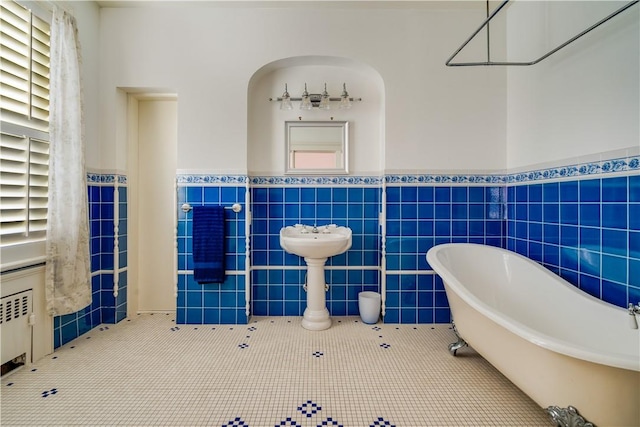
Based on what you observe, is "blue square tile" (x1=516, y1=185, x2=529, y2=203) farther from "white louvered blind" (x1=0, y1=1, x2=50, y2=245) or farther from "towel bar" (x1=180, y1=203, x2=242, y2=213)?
"white louvered blind" (x1=0, y1=1, x2=50, y2=245)

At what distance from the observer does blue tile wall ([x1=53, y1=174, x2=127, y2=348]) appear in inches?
97.1

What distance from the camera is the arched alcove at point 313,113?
276cm

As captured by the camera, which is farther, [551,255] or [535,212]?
[535,212]

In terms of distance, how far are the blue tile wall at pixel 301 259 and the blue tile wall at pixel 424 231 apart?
20 cm

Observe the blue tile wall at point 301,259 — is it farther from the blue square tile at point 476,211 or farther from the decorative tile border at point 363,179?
the blue square tile at point 476,211

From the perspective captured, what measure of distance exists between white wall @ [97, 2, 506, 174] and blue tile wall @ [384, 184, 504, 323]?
28 cm

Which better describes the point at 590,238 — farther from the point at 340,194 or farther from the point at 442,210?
the point at 340,194

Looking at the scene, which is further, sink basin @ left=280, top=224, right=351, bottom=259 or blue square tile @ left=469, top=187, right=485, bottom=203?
blue square tile @ left=469, top=187, right=485, bottom=203

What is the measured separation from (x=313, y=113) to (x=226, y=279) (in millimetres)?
1654

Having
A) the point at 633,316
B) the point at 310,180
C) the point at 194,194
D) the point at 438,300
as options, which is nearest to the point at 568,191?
the point at 633,316

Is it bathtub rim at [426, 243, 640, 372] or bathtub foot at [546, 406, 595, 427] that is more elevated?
bathtub rim at [426, 243, 640, 372]

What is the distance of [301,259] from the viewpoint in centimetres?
277

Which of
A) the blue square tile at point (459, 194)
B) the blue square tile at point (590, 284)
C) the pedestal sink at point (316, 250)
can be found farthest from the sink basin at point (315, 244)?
the blue square tile at point (590, 284)

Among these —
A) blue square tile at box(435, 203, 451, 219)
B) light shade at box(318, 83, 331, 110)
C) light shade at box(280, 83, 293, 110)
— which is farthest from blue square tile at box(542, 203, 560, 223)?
light shade at box(280, 83, 293, 110)
